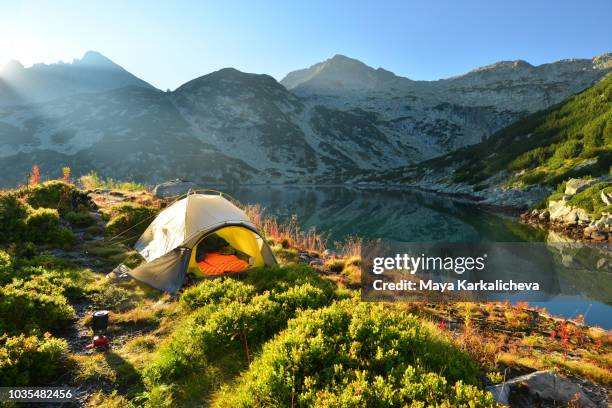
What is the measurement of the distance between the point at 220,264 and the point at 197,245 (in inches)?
43.0

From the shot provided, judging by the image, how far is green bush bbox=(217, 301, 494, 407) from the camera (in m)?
4.38

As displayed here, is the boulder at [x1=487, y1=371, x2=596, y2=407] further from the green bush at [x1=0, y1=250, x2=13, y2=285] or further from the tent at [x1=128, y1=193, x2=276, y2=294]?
the green bush at [x1=0, y1=250, x2=13, y2=285]

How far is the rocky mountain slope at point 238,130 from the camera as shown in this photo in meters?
100

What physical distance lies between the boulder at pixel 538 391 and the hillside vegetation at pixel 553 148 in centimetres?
4548

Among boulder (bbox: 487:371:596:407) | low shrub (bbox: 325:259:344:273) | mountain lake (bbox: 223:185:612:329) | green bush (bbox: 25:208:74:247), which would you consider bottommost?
mountain lake (bbox: 223:185:612:329)

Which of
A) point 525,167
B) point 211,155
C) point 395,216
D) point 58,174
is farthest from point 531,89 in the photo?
point 58,174

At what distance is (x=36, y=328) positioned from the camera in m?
7.08

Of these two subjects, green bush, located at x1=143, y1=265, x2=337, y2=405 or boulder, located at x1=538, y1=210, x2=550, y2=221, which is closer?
green bush, located at x1=143, y1=265, x2=337, y2=405

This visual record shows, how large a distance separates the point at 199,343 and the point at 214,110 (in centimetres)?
15226

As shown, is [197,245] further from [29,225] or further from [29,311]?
[29,225]

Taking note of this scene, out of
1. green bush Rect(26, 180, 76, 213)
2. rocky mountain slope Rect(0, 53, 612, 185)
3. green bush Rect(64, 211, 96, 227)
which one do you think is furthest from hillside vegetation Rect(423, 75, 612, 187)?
green bush Rect(26, 180, 76, 213)

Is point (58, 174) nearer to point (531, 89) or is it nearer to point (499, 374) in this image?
point (499, 374)

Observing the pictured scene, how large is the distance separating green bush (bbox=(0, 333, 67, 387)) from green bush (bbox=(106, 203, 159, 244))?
30.4 feet

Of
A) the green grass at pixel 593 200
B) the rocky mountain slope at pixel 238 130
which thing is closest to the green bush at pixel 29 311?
the green grass at pixel 593 200
